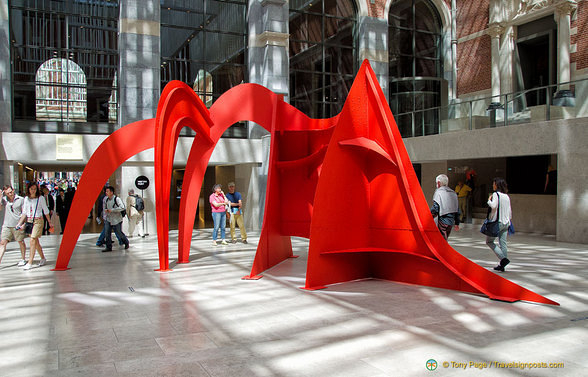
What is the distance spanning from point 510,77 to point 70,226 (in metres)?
19.1

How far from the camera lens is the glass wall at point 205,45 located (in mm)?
20422

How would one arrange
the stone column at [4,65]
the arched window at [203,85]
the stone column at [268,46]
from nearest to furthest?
the stone column at [4,65], the stone column at [268,46], the arched window at [203,85]

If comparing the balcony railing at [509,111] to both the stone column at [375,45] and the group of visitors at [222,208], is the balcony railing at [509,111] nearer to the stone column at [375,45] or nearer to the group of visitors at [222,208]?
the stone column at [375,45]

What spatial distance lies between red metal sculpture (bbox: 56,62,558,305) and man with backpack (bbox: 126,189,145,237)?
513 centimetres

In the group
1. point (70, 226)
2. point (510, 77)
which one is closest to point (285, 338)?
point (70, 226)

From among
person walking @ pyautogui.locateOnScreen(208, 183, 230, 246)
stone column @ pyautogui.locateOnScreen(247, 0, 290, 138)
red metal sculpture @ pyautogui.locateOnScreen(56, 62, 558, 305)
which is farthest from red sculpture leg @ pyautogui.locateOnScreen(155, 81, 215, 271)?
stone column @ pyautogui.locateOnScreen(247, 0, 290, 138)

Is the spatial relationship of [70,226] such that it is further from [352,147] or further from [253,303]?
[352,147]

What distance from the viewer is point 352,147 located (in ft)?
27.6

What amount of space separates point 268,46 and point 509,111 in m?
9.50

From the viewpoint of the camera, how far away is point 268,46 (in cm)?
2005

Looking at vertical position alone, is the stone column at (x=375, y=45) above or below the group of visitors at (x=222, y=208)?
above

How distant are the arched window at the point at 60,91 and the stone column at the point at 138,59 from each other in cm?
161

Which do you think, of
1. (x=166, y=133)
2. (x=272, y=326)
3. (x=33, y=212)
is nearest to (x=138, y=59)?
(x=166, y=133)

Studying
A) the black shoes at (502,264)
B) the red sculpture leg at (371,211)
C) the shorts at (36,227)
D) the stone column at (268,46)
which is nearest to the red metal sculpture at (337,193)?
the red sculpture leg at (371,211)
